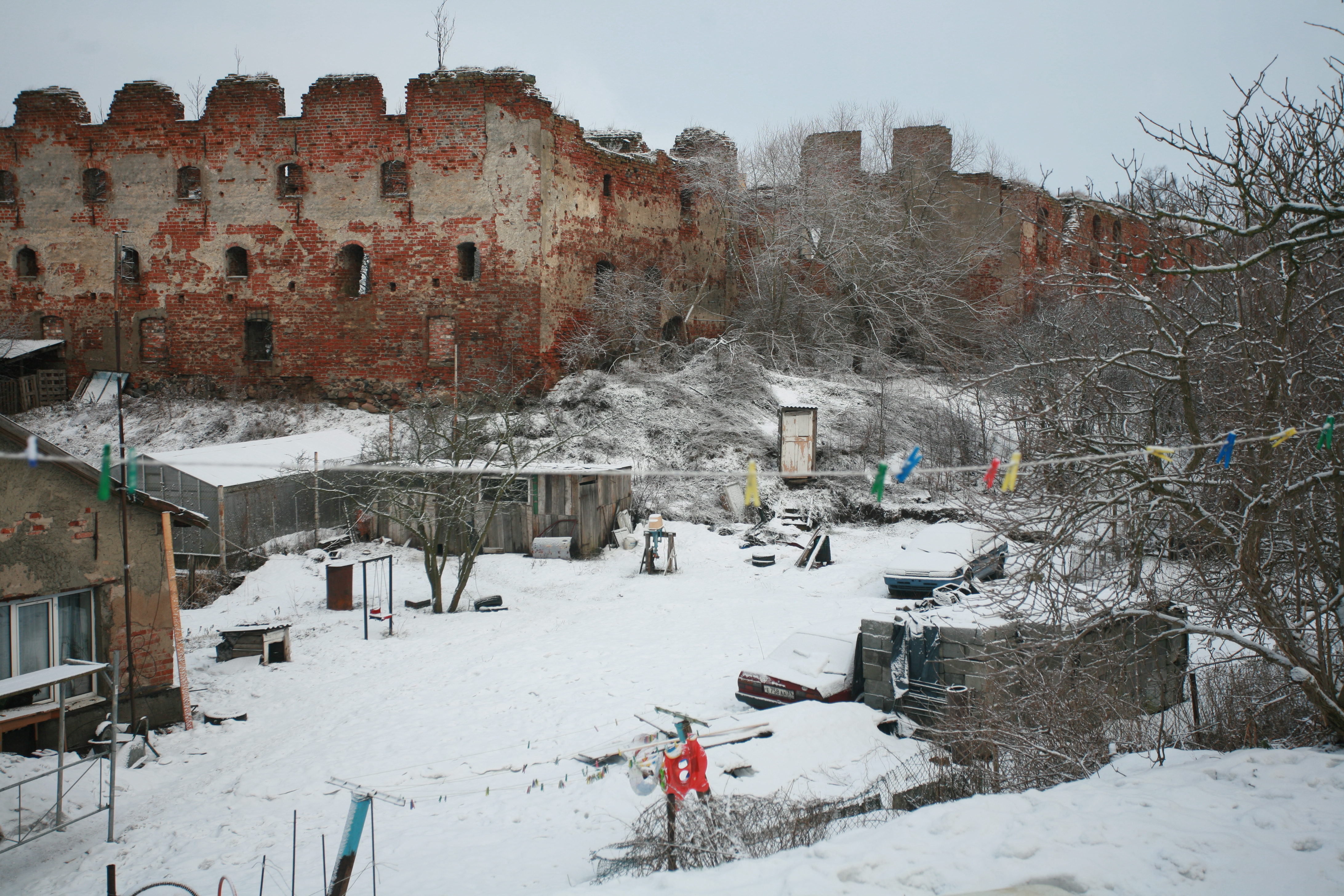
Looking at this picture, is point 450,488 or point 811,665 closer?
point 811,665

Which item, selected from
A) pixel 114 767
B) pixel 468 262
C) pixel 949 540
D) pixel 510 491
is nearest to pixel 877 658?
pixel 949 540

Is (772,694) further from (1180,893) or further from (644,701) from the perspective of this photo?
(1180,893)

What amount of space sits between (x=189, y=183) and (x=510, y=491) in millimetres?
14357

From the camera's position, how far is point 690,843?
242 inches

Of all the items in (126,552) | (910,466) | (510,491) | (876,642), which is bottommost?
(876,642)

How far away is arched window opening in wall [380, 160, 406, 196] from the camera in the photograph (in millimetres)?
22172

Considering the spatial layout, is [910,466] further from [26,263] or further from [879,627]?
[26,263]

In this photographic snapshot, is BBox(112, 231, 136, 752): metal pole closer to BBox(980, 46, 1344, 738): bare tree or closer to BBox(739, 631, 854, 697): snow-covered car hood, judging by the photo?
BBox(739, 631, 854, 697): snow-covered car hood

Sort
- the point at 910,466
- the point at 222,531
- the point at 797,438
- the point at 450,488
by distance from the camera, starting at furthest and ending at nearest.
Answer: the point at 797,438
the point at 450,488
the point at 222,531
the point at 910,466

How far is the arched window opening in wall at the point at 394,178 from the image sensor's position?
22172mm

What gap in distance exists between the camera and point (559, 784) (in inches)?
312

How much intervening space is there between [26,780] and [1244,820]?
9.01 m

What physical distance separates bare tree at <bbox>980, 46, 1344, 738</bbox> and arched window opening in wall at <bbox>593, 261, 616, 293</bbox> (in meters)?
16.7

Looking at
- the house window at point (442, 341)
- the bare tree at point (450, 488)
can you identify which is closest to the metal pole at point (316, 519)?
the bare tree at point (450, 488)
